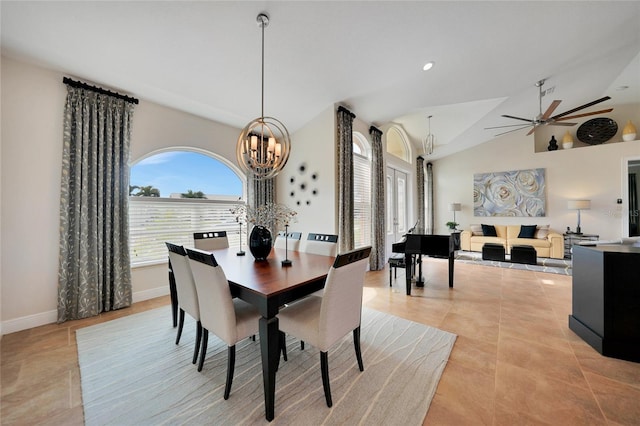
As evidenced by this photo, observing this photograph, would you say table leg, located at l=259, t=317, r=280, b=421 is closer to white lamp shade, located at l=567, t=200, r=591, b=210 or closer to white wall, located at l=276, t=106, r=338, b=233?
→ white wall, located at l=276, t=106, r=338, b=233

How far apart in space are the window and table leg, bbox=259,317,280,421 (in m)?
3.51

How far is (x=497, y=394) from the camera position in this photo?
1611 mm

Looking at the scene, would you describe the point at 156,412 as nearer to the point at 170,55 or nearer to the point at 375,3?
the point at 170,55

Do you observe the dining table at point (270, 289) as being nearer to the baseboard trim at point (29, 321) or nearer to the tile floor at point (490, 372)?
the tile floor at point (490, 372)

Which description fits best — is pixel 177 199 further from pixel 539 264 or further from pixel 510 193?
pixel 510 193

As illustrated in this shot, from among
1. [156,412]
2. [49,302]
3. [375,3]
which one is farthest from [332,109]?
[49,302]

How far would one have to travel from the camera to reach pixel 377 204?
4.93m

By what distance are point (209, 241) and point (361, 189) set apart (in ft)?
10.3

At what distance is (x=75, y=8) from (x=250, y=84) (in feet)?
5.53

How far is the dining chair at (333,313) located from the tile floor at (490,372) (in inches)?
27.5

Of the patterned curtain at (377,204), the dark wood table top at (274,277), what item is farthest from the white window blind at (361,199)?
the dark wood table top at (274,277)

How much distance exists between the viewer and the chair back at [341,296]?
1481 millimetres

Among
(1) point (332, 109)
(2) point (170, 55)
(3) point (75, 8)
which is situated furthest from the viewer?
(1) point (332, 109)

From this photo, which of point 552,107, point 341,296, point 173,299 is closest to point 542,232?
point 552,107
